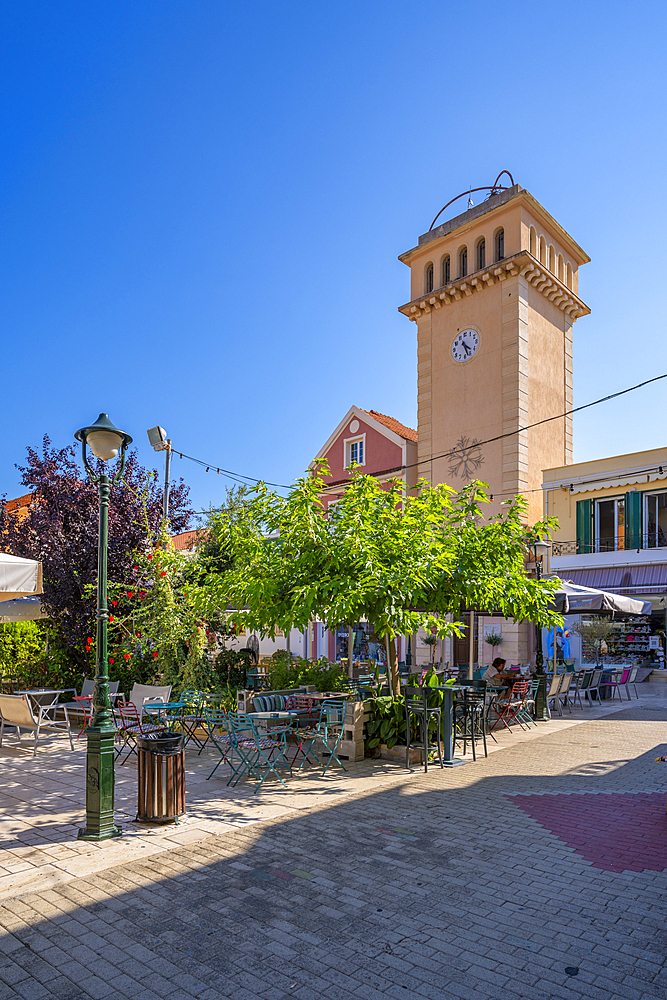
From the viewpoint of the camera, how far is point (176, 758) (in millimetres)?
6090

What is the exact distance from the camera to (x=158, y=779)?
600 centimetres

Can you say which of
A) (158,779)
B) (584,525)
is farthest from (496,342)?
(158,779)

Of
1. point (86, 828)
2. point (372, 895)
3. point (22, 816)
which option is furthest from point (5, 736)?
point (372, 895)

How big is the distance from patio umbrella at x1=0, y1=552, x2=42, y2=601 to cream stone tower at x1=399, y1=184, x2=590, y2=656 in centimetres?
1789

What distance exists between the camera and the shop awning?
2092 cm

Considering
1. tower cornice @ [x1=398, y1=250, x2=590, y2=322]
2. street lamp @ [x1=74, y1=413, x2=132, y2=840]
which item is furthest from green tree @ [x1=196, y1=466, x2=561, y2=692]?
tower cornice @ [x1=398, y1=250, x2=590, y2=322]

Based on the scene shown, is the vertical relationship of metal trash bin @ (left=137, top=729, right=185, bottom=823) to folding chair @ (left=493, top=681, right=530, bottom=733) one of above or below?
above

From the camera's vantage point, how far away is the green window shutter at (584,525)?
23.1m

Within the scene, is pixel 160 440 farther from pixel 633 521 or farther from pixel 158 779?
pixel 633 521

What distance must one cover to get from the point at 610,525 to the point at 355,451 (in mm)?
→ 9888

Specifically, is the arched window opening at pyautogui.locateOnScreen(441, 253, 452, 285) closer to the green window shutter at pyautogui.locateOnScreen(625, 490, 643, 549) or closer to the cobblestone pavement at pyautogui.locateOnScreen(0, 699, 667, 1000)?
the green window shutter at pyautogui.locateOnScreen(625, 490, 643, 549)

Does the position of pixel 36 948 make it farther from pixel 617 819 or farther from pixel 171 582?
pixel 171 582

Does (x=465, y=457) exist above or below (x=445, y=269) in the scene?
below

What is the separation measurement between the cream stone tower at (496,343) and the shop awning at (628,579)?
2.89 metres
